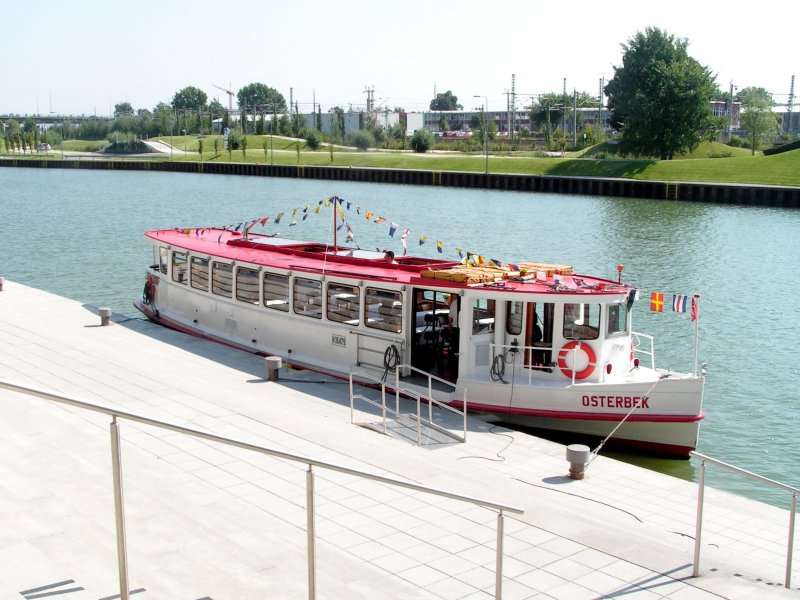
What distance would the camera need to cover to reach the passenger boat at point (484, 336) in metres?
16.1

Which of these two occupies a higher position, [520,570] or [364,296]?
[364,296]

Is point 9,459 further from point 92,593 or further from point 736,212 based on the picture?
point 736,212

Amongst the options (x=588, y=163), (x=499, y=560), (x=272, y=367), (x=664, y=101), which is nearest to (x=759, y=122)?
(x=664, y=101)

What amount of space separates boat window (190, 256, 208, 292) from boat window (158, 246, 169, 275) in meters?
1.52

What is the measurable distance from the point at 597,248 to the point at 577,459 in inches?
1422

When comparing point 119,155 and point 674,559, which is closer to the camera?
point 674,559

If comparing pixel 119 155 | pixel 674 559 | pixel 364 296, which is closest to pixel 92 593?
pixel 674 559

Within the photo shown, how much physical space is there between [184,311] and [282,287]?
4.98 m

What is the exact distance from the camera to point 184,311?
24.2 m

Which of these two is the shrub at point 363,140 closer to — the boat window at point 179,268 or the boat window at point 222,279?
the boat window at point 179,268

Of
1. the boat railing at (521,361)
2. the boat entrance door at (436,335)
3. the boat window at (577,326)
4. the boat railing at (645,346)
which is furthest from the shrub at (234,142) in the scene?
the boat window at (577,326)

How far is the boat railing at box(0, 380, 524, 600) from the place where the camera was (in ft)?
21.5

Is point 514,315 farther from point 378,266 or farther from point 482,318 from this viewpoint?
point 378,266

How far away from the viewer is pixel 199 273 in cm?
2338
